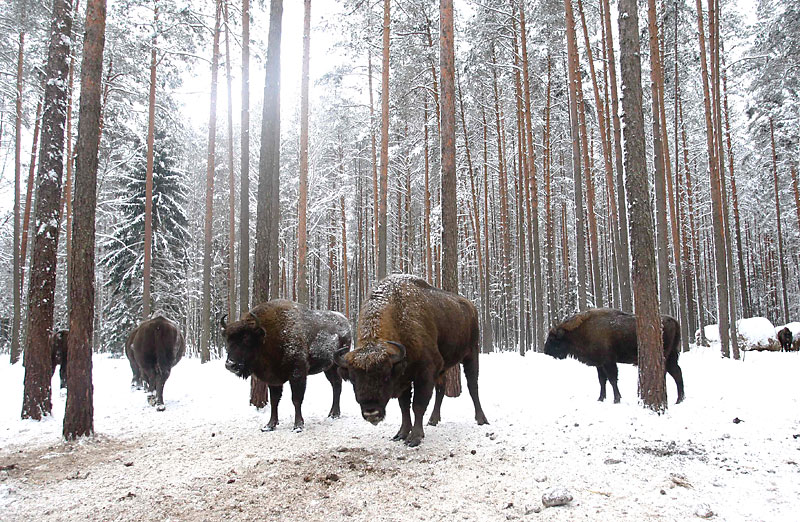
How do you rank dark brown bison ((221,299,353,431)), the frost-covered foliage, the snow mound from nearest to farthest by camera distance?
dark brown bison ((221,299,353,431)), the snow mound, the frost-covered foliage

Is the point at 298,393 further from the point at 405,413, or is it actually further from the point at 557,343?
the point at 557,343

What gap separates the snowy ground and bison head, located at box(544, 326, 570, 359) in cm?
152

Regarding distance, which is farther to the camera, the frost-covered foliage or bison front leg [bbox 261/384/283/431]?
the frost-covered foliage

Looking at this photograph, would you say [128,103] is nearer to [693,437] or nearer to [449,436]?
[449,436]

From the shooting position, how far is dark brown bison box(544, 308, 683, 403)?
8391mm

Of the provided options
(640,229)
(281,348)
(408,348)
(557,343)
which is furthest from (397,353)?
(557,343)

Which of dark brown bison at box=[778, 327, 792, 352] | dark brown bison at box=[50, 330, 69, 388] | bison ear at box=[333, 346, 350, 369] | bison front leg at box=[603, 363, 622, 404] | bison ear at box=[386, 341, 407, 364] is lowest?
dark brown bison at box=[778, 327, 792, 352]

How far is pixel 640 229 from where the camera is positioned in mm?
7500

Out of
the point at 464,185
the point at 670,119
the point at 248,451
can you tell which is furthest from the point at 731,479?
the point at 670,119

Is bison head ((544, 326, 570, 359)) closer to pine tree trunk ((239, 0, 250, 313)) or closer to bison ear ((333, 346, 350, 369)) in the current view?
bison ear ((333, 346, 350, 369))

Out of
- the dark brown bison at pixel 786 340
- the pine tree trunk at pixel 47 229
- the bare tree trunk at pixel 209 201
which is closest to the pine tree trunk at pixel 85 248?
the pine tree trunk at pixel 47 229

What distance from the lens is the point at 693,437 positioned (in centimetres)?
553

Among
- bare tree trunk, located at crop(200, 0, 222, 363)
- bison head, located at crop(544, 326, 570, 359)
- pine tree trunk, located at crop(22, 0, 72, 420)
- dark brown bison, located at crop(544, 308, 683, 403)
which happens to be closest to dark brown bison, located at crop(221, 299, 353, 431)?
pine tree trunk, located at crop(22, 0, 72, 420)

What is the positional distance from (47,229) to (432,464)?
8015 mm
